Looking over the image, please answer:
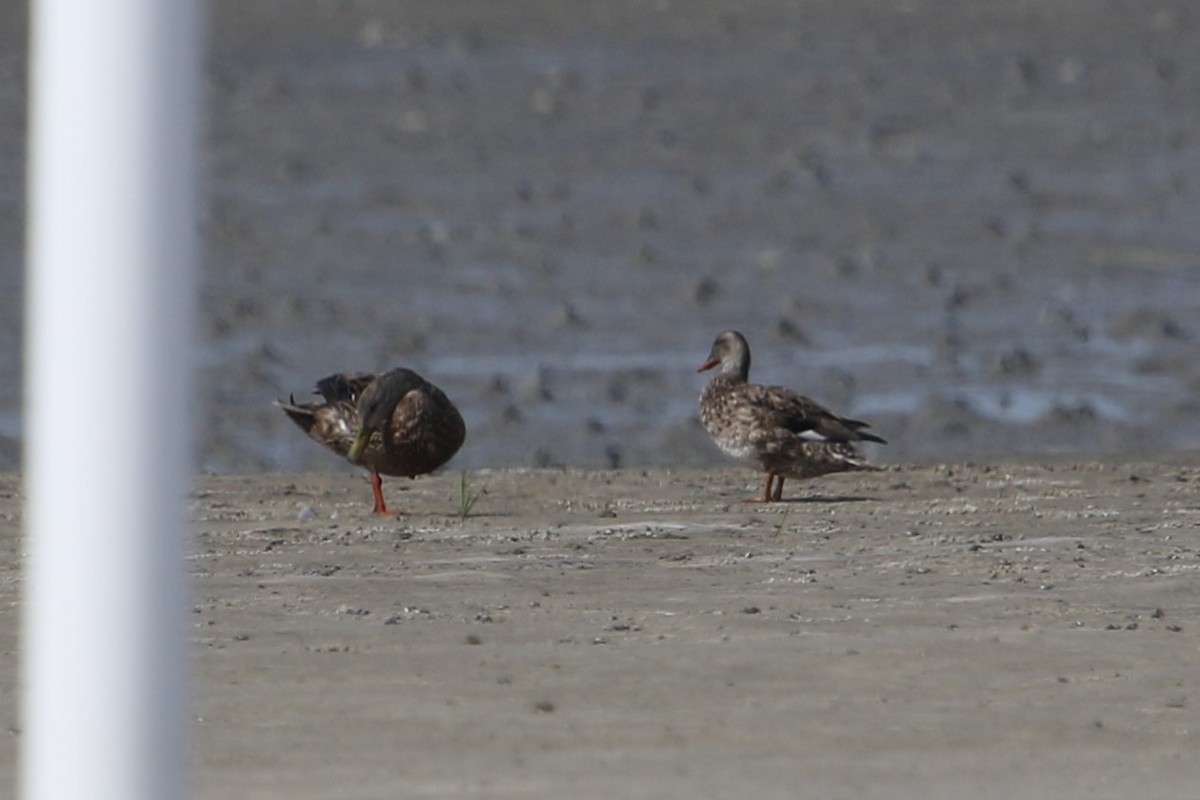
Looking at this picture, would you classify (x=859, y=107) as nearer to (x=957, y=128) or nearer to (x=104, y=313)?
(x=957, y=128)

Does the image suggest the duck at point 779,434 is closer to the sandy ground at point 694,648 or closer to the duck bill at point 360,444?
the sandy ground at point 694,648

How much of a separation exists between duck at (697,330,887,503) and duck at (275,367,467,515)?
1081 mm

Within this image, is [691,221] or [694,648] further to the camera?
[691,221]

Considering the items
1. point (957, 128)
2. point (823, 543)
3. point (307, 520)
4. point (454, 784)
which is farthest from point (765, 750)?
point (957, 128)

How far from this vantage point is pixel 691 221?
17859mm

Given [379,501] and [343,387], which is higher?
→ [343,387]

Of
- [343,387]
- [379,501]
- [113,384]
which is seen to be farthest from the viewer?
[343,387]

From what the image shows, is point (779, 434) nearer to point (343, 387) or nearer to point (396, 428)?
point (396, 428)

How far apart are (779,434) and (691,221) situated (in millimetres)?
7794

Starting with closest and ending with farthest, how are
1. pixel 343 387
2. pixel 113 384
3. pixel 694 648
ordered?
pixel 113 384 < pixel 694 648 < pixel 343 387

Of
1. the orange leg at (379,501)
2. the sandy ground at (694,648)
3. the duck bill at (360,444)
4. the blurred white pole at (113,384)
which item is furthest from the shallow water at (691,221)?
the blurred white pole at (113,384)

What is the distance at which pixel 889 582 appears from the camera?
25.6ft

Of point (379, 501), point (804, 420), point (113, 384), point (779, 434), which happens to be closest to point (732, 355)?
point (804, 420)

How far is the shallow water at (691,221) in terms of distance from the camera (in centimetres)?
1313
